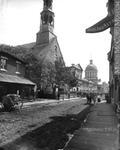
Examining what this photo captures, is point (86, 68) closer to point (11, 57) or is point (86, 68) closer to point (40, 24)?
point (40, 24)

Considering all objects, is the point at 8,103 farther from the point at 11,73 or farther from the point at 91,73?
the point at 91,73

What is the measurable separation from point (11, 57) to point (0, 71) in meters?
3.52

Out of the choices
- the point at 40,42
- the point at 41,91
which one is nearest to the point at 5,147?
the point at 41,91

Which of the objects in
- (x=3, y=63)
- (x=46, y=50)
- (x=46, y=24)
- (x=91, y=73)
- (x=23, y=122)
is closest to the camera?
(x=23, y=122)

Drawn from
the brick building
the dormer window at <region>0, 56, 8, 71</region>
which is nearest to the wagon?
the brick building

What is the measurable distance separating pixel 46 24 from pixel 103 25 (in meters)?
60.1

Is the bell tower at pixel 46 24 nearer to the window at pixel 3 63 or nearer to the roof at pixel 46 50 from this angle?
the roof at pixel 46 50

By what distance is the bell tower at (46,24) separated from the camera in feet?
198

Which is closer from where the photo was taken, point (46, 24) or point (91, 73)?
point (46, 24)

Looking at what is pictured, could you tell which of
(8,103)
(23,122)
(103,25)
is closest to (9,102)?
(8,103)

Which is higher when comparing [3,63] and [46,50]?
[46,50]

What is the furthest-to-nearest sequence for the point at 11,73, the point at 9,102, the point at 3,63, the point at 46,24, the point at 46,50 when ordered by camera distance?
the point at 46,24, the point at 46,50, the point at 11,73, the point at 3,63, the point at 9,102

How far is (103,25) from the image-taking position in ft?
11.9

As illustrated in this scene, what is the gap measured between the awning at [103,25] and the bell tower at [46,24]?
5777 cm
